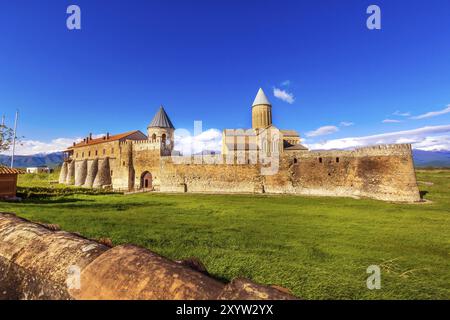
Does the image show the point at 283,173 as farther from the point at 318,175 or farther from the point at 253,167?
the point at 318,175

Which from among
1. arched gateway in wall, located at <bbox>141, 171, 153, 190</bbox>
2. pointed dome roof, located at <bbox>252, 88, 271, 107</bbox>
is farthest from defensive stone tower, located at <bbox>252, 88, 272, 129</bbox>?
arched gateway in wall, located at <bbox>141, 171, 153, 190</bbox>

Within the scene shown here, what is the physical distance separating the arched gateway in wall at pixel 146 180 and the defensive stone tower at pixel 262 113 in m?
20.7

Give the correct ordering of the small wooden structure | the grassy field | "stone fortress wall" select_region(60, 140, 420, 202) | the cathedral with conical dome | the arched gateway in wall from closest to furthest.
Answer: the grassy field
the small wooden structure
"stone fortress wall" select_region(60, 140, 420, 202)
the cathedral with conical dome
the arched gateway in wall

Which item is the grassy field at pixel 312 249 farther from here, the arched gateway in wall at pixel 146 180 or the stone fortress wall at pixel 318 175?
the arched gateway in wall at pixel 146 180

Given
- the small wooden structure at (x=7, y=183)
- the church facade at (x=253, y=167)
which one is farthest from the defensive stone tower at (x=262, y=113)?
the small wooden structure at (x=7, y=183)

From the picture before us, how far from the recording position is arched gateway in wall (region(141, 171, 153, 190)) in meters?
34.9

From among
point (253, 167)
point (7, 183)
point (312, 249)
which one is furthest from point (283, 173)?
point (7, 183)

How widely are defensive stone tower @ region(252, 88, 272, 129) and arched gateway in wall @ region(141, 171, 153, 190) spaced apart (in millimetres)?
20727

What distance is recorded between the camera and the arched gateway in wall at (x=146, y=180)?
115 feet

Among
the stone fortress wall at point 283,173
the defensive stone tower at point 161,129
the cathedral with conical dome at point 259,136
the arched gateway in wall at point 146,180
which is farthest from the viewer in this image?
the defensive stone tower at point 161,129

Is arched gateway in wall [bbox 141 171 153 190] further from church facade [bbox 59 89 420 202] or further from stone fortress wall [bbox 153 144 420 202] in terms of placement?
stone fortress wall [bbox 153 144 420 202]

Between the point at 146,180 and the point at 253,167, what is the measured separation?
644 inches

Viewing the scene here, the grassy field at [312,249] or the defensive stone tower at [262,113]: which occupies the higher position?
the defensive stone tower at [262,113]
